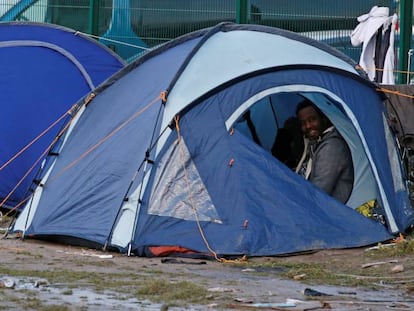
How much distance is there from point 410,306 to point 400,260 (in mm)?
2200

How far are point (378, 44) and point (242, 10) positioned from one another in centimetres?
258

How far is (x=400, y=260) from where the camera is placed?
32.7 ft

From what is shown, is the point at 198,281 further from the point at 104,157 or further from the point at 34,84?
the point at 34,84

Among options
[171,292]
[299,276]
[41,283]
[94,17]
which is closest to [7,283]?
[41,283]

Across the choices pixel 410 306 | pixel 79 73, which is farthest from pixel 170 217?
pixel 79 73

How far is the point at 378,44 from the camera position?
1548cm

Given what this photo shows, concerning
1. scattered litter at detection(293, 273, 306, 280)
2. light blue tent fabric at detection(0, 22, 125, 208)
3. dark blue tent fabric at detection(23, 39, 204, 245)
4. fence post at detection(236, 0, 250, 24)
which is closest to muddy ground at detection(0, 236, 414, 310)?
scattered litter at detection(293, 273, 306, 280)

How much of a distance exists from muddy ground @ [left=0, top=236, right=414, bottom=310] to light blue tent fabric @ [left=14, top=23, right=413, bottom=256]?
0.91 ft

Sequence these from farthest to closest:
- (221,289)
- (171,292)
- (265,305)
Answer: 1. (221,289)
2. (171,292)
3. (265,305)

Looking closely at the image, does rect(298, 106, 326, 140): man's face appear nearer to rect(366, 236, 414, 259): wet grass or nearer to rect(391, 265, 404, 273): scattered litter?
rect(366, 236, 414, 259): wet grass

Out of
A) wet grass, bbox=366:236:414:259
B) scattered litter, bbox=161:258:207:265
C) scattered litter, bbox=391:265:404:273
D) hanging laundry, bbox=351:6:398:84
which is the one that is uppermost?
hanging laundry, bbox=351:6:398:84

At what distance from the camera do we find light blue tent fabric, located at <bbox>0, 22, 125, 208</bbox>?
14.2 m

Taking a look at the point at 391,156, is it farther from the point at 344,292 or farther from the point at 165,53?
the point at 344,292

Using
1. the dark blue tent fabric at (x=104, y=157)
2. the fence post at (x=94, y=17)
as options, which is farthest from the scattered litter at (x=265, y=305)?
the fence post at (x=94, y=17)
